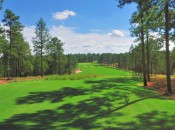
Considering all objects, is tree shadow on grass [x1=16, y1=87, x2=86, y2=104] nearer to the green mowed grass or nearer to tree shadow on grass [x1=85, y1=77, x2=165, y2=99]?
the green mowed grass

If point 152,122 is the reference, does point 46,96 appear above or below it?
above

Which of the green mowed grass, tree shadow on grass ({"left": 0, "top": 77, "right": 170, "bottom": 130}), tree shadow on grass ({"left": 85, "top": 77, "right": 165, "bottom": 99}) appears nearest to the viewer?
tree shadow on grass ({"left": 0, "top": 77, "right": 170, "bottom": 130})

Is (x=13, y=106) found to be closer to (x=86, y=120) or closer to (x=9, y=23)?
(x=86, y=120)

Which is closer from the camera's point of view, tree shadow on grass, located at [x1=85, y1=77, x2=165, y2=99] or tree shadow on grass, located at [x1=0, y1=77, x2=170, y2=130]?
tree shadow on grass, located at [x1=0, y1=77, x2=170, y2=130]

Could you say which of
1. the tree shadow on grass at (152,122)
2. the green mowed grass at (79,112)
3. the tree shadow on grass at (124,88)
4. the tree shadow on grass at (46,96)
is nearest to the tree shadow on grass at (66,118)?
the green mowed grass at (79,112)

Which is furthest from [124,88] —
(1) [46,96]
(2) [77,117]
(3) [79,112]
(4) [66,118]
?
(4) [66,118]

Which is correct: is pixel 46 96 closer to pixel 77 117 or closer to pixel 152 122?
pixel 77 117

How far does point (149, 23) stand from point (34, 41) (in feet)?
118

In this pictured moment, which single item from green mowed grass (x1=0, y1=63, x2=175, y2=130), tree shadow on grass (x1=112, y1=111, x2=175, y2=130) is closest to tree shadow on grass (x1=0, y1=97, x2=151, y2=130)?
green mowed grass (x1=0, y1=63, x2=175, y2=130)

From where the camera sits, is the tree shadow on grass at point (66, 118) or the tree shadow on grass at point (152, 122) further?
the tree shadow on grass at point (66, 118)

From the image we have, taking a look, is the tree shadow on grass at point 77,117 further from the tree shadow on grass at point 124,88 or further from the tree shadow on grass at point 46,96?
the tree shadow on grass at point 124,88

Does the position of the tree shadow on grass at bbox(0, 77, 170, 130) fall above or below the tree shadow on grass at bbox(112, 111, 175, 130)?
above

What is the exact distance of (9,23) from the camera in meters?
47.6

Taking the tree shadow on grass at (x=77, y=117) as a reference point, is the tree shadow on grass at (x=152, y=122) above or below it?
below
